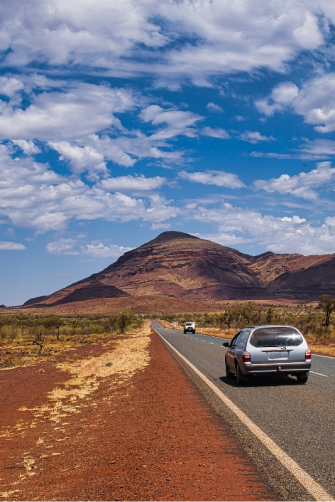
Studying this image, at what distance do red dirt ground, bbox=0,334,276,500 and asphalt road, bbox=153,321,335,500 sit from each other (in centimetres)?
25

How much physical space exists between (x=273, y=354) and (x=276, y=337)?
A: 0.52 m

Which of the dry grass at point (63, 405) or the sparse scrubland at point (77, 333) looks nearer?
the dry grass at point (63, 405)

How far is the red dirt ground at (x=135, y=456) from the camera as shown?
4.69 meters

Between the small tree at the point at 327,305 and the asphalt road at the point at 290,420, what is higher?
the small tree at the point at 327,305

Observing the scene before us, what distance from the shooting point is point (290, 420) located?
303 inches

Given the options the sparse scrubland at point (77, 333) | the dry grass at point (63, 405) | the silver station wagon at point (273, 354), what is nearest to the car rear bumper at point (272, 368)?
the silver station wagon at point (273, 354)

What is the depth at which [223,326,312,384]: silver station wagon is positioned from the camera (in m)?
11.5

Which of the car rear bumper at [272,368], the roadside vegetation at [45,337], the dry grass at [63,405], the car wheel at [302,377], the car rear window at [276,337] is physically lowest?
the roadside vegetation at [45,337]

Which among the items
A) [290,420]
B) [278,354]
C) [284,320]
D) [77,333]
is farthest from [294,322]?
[290,420]

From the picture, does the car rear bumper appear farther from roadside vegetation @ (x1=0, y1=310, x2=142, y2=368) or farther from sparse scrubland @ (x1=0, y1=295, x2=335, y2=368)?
roadside vegetation @ (x1=0, y1=310, x2=142, y2=368)

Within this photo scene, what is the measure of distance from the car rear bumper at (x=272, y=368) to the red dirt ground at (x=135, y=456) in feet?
5.33

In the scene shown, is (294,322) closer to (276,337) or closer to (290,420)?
(276,337)

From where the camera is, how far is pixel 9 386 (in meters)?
14.9

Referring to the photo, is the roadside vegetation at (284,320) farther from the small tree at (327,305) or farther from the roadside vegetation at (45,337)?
the roadside vegetation at (45,337)
